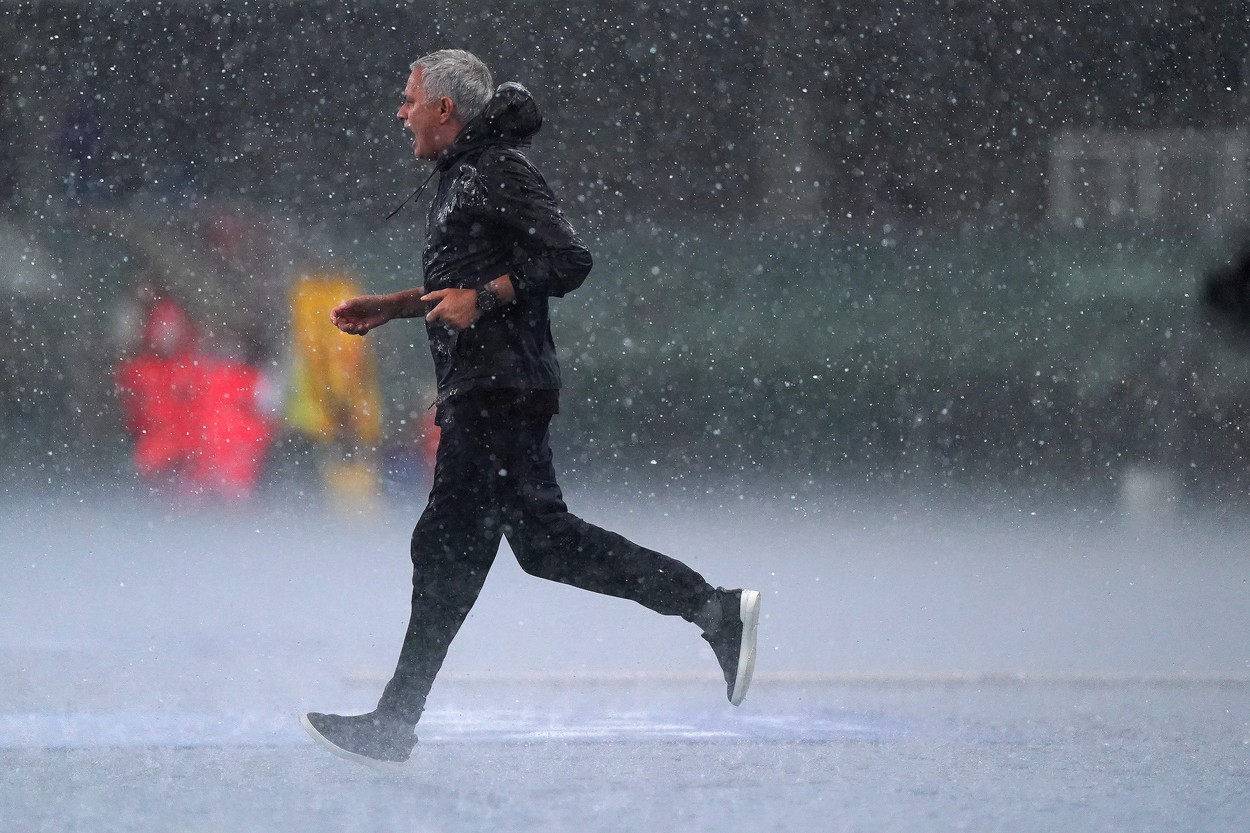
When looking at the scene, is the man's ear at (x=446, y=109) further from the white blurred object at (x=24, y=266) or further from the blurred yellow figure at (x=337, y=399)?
the white blurred object at (x=24, y=266)

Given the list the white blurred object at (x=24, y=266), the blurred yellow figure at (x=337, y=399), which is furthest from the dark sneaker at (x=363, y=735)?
the white blurred object at (x=24, y=266)

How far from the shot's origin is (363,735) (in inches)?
140

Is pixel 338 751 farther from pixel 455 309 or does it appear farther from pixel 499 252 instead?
pixel 499 252

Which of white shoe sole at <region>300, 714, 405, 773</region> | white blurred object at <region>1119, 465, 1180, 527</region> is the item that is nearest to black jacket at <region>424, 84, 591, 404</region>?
white shoe sole at <region>300, 714, 405, 773</region>

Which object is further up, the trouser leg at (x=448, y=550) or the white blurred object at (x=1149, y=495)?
the white blurred object at (x=1149, y=495)

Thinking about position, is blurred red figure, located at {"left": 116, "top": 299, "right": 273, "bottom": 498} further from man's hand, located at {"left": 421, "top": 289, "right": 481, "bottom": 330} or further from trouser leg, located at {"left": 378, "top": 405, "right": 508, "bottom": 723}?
man's hand, located at {"left": 421, "top": 289, "right": 481, "bottom": 330}

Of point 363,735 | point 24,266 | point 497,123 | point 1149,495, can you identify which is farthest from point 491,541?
point 24,266

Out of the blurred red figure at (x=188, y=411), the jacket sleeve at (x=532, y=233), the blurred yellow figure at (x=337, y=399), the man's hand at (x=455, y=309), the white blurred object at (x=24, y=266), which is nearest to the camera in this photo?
the man's hand at (x=455, y=309)

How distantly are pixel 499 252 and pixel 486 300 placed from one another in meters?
0.17

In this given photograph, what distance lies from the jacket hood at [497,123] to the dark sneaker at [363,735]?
1.21 metres

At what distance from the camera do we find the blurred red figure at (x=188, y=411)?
946 cm

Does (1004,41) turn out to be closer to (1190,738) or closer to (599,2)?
(599,2)

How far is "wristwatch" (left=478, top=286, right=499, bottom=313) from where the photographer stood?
3.40 metres

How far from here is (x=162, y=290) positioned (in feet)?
32.4
